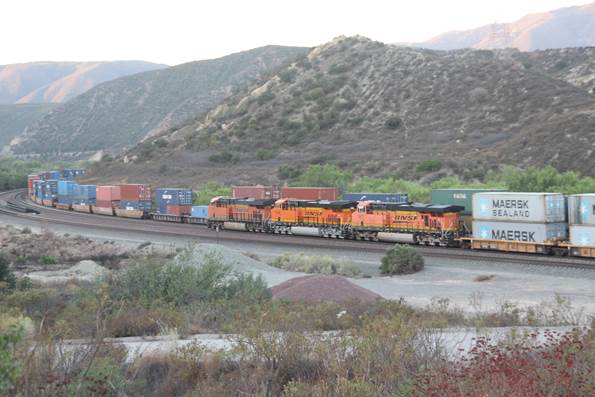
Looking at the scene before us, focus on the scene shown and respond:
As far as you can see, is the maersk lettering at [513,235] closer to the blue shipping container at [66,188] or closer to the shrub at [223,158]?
the blue shipping container at [66,188]

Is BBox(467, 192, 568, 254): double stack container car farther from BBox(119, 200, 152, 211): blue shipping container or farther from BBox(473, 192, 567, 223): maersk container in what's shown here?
BBox(119, 200, 152, 211): blue shipping container

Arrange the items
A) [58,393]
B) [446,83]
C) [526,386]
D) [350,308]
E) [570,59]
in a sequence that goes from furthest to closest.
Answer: [570,59], [446,83], [350,308], [58,393], [526,386]

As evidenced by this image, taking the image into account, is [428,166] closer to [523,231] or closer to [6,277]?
[523,231]

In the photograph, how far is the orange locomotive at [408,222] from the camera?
41312 millimetres

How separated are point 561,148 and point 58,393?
68.2 metres

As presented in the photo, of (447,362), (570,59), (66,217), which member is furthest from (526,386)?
(570,59)

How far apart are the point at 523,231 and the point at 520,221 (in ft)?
2.07

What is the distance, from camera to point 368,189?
66.4 meters

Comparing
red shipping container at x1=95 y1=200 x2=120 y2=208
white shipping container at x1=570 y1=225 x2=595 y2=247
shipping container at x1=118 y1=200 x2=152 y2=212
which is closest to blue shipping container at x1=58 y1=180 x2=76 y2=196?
red shipping container at x1=95 y1=200 x2=120 y2=208

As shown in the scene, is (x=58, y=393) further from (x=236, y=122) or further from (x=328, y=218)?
(x=236, y=122)

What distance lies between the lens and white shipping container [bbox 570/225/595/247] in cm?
3356

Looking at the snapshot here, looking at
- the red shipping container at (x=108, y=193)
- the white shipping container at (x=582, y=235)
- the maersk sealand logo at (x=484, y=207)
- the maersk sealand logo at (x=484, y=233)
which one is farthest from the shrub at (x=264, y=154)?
the white shipping container at (x=582, y=235)

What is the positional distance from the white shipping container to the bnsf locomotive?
8.10 meters

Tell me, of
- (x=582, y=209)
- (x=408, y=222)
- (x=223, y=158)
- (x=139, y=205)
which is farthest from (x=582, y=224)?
(x=223, y=158)
